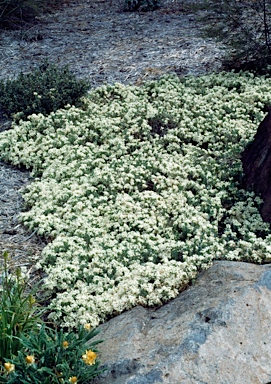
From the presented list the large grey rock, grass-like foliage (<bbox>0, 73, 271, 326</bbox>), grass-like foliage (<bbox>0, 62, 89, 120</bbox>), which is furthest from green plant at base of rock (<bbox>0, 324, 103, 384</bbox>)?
grass-like foliage (<bbox>0, 62, 89, 120</bbox>)

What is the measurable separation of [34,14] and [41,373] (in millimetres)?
8057

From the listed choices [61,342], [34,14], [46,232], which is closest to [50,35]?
[34,14]

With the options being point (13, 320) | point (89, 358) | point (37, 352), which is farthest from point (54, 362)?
point (13, 320)

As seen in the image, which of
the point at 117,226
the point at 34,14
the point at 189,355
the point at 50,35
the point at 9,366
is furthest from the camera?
the point at 34,14

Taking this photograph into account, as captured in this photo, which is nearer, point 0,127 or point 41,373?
point 41,373

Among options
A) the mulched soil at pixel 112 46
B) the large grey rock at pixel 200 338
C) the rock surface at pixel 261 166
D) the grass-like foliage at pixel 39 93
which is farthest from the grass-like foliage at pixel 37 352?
the grass-like foliage at pixel 39 93

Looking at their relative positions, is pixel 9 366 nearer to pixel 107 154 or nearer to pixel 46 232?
pixel 46 232

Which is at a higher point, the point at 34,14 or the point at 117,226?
the point at 34,14

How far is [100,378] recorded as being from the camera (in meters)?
3.16

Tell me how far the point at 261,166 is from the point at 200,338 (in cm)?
206

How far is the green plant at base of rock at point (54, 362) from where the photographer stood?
2986 millimetres

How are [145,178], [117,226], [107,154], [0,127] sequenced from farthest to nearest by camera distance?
1. [0,127]
2. [107,154]
3. [145,178]
4. [117,226]

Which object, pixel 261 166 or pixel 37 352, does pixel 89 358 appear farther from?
pixel 261 166

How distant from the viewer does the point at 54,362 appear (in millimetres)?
3102
